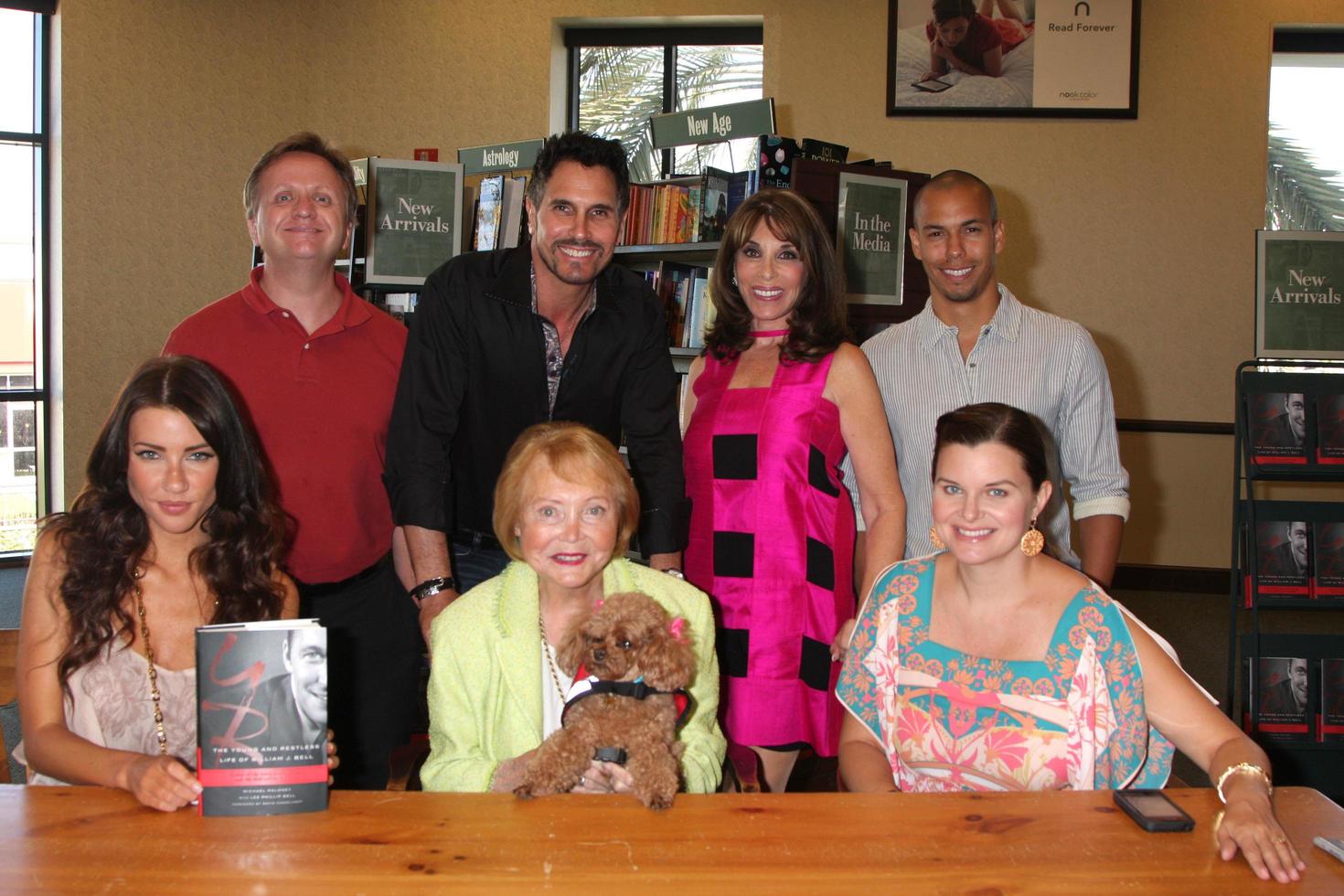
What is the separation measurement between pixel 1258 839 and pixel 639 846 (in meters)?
0.80

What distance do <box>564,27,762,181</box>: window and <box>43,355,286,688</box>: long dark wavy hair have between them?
19.4ft

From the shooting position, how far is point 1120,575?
23.3 ft

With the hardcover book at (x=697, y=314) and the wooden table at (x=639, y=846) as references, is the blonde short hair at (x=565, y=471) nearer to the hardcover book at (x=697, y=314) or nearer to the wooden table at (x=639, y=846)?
the wooden table at (x=639, y=846)

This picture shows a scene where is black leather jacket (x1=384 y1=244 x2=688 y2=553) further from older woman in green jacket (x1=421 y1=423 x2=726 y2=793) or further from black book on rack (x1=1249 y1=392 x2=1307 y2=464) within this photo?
black book on rack (x1=1249 y1=392 x2=1307 y2=464)

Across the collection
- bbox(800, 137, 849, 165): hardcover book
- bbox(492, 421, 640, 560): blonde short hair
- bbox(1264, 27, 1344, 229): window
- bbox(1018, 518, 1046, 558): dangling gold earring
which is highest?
bbox(1264, 27, 1344, 229): window

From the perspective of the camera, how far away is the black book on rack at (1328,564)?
12.0 ft

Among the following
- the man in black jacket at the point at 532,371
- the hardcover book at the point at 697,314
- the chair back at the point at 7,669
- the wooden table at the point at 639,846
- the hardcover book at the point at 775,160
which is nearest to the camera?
the wooden table at the point at 639,846

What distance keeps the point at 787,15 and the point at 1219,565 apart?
459 cm

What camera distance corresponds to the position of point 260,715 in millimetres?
1419

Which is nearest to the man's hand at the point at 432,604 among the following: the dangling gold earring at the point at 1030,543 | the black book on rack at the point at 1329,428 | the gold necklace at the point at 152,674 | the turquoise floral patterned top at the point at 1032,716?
the gold necklace at the point at 152,674

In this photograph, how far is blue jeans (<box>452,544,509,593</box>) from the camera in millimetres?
2607

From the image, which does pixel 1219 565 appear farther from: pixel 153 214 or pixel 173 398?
pixel 153 214

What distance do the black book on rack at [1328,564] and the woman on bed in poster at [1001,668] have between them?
2305 millimetres

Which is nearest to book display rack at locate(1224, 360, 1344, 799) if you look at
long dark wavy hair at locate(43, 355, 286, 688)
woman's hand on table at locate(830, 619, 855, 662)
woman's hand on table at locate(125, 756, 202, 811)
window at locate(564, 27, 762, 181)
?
woman's hand on table at locate(830, 619, 855, 662)
